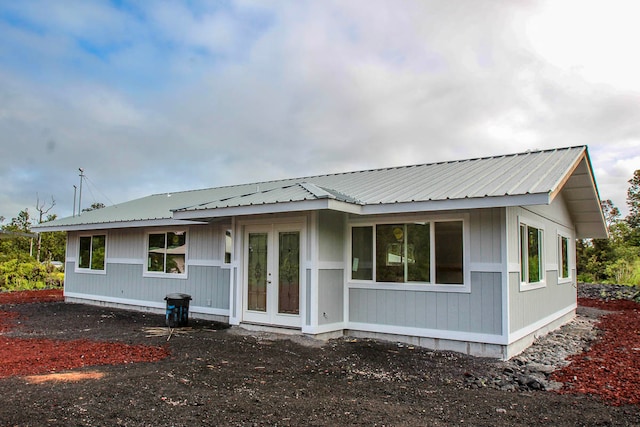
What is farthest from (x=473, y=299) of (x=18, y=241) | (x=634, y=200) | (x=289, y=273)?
(x=18, y=241)

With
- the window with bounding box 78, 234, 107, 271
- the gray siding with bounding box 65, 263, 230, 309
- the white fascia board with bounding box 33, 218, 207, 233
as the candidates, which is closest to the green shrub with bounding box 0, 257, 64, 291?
the white fascia board with bounding box 33, 218, 207, 233

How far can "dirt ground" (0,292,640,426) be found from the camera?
13.0ft

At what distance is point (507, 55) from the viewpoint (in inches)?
444

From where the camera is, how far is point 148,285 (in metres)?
11.8

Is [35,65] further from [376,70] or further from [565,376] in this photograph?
[565,376]

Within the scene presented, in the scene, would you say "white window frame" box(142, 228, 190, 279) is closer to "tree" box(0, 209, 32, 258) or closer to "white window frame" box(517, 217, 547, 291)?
"white window frame" box(517, 217, 547, 291)

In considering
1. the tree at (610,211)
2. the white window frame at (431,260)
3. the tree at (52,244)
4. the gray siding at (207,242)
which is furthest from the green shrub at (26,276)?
the tree at (610,211)

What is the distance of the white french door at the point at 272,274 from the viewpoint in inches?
315

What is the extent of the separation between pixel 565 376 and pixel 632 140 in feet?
62.5

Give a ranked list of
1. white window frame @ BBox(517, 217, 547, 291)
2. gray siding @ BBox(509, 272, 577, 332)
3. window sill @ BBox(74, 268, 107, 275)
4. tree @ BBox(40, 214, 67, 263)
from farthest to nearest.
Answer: tree @ BBox(40, 214, 67, 263) < window sill @ BBox(74, 268, 107, 275) < white window frame @ BBox(517, 217, 547, 291) < gray siding @ BBox(509, 272, 577, 332)

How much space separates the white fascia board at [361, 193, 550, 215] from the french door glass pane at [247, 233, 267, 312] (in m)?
2.21

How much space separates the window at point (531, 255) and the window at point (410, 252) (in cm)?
128

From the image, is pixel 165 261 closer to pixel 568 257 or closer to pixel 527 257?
pixel 527 257

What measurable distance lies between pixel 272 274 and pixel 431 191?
324cm
